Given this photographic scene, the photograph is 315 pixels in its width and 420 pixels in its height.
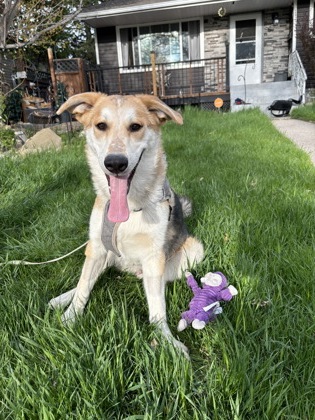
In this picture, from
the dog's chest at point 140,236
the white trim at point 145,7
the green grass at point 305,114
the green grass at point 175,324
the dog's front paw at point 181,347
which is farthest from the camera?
the white trim at point 145,7

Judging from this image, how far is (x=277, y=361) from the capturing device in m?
1.53

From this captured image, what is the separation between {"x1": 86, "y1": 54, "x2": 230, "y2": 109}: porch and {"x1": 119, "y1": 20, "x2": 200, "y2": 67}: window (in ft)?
2.72

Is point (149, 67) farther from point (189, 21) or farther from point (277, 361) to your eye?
point (277, 361)

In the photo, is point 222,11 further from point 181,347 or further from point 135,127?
point 181,347

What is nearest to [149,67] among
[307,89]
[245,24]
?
[245,24]

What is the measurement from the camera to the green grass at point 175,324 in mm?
1281

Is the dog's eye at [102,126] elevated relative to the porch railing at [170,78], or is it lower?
lower

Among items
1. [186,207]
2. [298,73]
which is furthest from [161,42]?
[186,207]

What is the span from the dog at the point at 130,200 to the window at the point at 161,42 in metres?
14.2

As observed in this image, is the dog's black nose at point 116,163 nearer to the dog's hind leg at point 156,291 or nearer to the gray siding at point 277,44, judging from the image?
the dog's hind leg at point 156,291

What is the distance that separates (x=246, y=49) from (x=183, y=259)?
15.1 m

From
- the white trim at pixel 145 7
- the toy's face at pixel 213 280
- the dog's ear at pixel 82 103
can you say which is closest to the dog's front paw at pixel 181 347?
the toy's face at pixel 213 280

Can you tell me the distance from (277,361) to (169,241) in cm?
94

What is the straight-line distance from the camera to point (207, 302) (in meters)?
1.80
